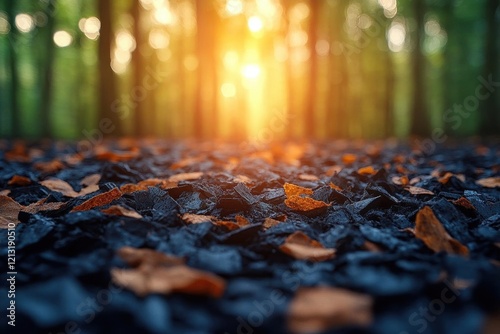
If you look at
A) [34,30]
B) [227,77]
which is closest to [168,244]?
[34,30]

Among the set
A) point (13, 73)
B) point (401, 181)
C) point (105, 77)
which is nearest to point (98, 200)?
point (401, 181)

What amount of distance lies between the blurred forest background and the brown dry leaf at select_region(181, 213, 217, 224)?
299 inches

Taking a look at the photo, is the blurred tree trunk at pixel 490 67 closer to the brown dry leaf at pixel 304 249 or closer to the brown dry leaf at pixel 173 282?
the brown dry leaf at pixel 304 249

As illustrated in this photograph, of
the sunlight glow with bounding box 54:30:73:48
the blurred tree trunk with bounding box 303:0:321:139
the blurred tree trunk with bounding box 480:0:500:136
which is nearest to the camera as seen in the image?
the blurred tree trunk with bounding box 480:0:500:136

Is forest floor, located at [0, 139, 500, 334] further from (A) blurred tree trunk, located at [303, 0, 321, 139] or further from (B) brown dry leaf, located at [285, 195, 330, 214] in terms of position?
(A) blurred tree trunk, located at [303, 0, 321, 139]

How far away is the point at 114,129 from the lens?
870 cm

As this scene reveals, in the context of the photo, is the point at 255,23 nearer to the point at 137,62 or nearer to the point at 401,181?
the point at 137,62

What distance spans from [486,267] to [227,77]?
23.8 metres

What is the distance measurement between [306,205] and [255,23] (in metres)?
18.8

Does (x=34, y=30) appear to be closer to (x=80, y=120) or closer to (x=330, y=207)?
(x=80, y=120)

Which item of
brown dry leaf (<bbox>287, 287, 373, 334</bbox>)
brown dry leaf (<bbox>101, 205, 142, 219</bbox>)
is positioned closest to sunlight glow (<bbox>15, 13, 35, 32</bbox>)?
brown dry leaf (<bbox>101, 205, 142, 219</bbox>)

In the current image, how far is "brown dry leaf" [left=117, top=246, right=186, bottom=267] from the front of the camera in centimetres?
121

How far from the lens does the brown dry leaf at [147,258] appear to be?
47.6 inches

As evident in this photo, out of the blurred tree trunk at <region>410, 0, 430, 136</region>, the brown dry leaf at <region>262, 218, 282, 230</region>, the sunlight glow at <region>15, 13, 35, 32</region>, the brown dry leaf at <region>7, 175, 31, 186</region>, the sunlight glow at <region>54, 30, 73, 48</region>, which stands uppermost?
the sunlight glow at <region>15, 13, 35, 32</region>
